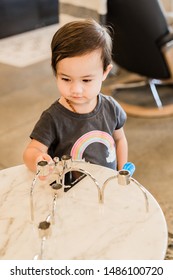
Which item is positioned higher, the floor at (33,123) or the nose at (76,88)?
the nose at (76,88)

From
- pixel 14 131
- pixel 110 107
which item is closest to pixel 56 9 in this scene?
pixel 14 131

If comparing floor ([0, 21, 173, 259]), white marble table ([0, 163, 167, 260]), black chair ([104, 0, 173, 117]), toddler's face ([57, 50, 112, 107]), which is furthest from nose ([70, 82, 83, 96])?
black chair ([104, 0, 173, 117])

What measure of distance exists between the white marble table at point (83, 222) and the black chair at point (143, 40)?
167 centimetres

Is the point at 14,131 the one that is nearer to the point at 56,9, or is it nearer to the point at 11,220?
the point at 11,220

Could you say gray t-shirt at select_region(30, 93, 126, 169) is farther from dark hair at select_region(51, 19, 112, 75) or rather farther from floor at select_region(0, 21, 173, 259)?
floor at select_region(0, 21, 173, 259)

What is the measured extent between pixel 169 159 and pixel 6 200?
147 centimetres

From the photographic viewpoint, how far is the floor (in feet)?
7.54

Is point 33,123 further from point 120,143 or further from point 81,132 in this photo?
point 81,132

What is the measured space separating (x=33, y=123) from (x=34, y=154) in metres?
1.61

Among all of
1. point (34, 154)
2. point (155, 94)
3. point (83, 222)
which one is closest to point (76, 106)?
point (34, 154)

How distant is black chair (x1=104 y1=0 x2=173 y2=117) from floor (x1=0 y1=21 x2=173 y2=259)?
Result: 25 centimetres

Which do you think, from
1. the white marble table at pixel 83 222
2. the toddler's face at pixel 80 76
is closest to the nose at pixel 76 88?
the toddler's face at pixel 80 76

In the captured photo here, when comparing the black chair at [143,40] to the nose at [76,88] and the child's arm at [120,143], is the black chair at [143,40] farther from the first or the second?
the nose at [76,88]

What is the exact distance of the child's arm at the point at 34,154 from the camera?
49.9 inches
